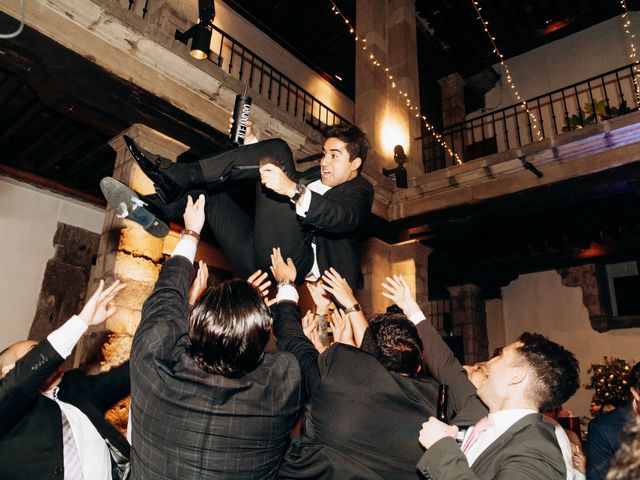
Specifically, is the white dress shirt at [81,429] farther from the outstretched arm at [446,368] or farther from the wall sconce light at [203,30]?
the wall sconce light at [203,30]

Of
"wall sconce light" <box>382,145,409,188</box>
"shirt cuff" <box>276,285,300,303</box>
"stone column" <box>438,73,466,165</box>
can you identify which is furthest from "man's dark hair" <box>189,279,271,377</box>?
"stone column" <box>438,73,466,165</box>

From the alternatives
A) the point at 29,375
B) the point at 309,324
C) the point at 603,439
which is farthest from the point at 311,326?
the point at 603,439

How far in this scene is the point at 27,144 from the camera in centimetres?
545

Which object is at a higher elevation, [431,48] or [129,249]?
[431,48]

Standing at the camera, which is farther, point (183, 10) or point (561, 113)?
point (561, 113)

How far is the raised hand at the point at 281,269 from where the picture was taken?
5.95 feet

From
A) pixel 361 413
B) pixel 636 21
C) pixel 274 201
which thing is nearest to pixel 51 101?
pixel 274 201

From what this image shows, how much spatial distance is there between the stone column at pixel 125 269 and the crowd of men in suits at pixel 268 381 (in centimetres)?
164

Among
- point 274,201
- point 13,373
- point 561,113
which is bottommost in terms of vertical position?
point 13,373

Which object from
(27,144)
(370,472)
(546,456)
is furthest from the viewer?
(27,144)

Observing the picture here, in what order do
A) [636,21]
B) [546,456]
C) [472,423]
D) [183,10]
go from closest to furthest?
[546,456] → [472,423] → [183,10] → [636,21]

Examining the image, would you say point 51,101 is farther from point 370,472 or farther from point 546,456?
point 546,456

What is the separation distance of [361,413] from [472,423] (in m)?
0.47

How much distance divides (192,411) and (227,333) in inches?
8.5
